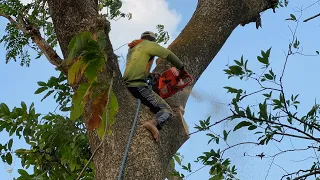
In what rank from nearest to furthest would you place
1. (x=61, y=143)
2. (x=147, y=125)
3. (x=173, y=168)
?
(x=147, y=125), (x=61, y=143), (x=173, y=168)

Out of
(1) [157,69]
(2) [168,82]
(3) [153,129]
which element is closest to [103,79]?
(3) [153,129]

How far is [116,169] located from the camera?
244cm

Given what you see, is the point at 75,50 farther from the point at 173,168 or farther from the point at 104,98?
the point at 173,168

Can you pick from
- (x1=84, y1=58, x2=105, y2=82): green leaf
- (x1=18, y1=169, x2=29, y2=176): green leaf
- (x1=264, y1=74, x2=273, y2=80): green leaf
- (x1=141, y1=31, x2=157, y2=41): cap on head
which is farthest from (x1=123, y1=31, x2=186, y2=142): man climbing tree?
(x1=84, y1=58, x2=105, y2=82): green leaf

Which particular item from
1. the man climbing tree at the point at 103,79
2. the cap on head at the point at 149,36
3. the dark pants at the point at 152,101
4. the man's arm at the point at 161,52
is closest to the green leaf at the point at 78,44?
the man climbing tree at the point at 103,79

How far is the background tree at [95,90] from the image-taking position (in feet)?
7.78

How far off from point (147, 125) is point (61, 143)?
1.05 metres

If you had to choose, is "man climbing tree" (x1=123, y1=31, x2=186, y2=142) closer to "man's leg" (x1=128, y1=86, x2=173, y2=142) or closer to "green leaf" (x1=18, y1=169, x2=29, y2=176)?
"man's leg" (x1=128, y1=86, x2=173, y2=142)

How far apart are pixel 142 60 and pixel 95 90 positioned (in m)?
1.36

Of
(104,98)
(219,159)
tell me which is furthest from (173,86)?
(104,98)

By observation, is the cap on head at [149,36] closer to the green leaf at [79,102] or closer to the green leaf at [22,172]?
the green leaf at [22,172]

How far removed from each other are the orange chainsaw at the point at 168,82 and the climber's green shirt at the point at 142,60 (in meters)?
0.07

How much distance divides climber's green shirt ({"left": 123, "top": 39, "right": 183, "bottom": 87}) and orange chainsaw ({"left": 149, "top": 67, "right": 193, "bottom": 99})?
73 millimetres

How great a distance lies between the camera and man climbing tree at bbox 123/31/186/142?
2.89 meters
